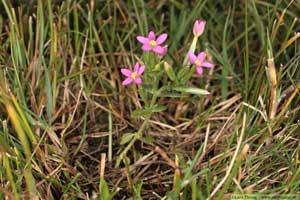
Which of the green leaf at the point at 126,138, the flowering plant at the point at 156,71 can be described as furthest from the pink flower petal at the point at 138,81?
the green leaf at the point at 126,138

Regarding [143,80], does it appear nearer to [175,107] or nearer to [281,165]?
[175,107]

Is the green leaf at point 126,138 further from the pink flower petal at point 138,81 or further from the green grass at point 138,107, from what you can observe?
the pink flower petal at point 138,81

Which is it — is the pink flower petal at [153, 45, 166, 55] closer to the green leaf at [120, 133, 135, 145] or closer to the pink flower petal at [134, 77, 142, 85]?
the pink flower petal at [134, 77, 142, 85]

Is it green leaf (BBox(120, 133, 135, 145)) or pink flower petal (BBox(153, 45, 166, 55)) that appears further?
green leaf (BBox(120, 133, 135, 145))

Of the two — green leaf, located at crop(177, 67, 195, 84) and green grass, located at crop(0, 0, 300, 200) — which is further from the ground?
green leaf, located at crop(177, 67, 195, 84)

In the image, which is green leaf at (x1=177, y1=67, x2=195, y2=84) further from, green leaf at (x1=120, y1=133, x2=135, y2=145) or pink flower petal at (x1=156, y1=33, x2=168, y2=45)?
green leaf at (x1=120, y1=133, x2=135, y2=145)

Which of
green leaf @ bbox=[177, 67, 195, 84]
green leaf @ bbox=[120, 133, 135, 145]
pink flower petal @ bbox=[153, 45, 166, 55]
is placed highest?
pink flower petal @ bbox=[153, 45, 166, 55]

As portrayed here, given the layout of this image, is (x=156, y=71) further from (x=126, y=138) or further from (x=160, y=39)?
(x=126, y=138)

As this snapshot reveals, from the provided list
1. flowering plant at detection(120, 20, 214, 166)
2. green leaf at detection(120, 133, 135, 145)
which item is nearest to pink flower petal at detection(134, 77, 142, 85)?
flowering plant at detection(120, 20, 214, 166)

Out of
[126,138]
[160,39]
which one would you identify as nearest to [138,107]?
[126,138]
